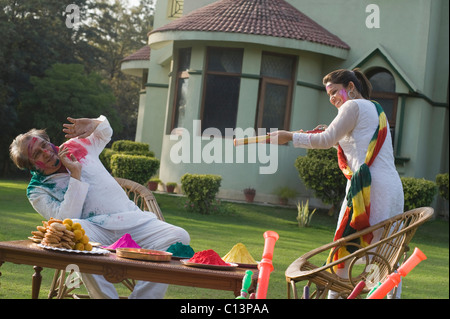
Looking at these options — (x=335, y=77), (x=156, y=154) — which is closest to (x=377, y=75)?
(x=156, y=154)

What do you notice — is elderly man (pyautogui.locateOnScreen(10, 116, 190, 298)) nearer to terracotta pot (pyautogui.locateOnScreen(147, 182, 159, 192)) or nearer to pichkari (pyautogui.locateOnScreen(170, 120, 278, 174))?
terracotta pot (pyautogui.locateOnScreen(147, 182, 159, 192))

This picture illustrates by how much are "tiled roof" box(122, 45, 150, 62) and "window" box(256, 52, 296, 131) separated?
82.9 inches

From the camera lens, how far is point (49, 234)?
109 inches

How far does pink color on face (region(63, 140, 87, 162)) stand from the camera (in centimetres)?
369

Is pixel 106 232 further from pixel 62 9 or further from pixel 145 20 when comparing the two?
pixel 145 20

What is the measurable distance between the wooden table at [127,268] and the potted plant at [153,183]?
27.5 feet

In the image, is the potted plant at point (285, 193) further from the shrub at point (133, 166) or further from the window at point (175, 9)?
the window at point (175, 9)

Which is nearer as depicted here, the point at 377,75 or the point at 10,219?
the point at 10,219

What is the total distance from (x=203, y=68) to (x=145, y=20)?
146cm

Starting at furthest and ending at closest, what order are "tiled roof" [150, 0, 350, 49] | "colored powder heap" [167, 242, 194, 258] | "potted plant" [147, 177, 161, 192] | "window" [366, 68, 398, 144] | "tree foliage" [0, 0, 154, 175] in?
"window" [366, 68, 398, 144], "tiled roof" [150, 0, 350, 49], "potted plant" [147, 177, 161, 192], "tree foliage" [0, 0, 154, 175], "colored powder heap" [167, 242, 194, 258]

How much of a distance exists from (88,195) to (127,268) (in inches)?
37.3

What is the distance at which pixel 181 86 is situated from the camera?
506 inches

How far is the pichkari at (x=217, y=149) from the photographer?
12.2 metres
